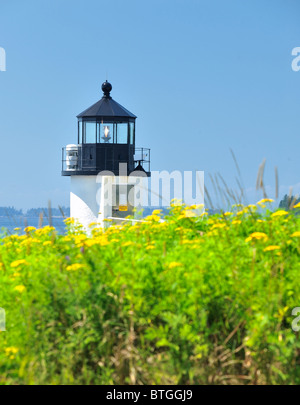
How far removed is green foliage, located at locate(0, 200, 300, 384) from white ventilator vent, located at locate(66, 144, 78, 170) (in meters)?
15.2

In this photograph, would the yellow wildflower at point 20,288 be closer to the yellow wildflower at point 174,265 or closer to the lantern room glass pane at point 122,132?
the yellow wildflower at point 174,265

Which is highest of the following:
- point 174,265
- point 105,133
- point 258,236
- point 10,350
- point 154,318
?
point 105,133

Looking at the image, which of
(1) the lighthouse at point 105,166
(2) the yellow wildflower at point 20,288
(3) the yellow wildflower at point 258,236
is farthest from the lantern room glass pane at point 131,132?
(2) the yellow wildflower at point 20,288

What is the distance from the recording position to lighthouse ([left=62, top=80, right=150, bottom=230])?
705 inches

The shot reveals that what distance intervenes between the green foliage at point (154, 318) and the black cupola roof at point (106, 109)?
14.7 m

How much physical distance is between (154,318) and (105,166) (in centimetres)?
1473

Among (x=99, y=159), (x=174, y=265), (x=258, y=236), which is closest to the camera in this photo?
(x=174, y=265)

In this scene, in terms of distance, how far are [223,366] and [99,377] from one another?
78cm

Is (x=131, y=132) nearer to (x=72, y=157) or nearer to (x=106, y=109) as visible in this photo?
(x=106, y=109)

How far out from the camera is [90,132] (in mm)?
18203

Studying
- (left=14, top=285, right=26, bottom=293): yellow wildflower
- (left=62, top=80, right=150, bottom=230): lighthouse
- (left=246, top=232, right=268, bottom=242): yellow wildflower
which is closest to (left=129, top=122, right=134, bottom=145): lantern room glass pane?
(left=62, top=80, right=150, bottom=230): lighthouse

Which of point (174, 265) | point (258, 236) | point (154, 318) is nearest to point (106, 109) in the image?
point (258, 236)

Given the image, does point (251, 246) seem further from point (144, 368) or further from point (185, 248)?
point (144, 368)
